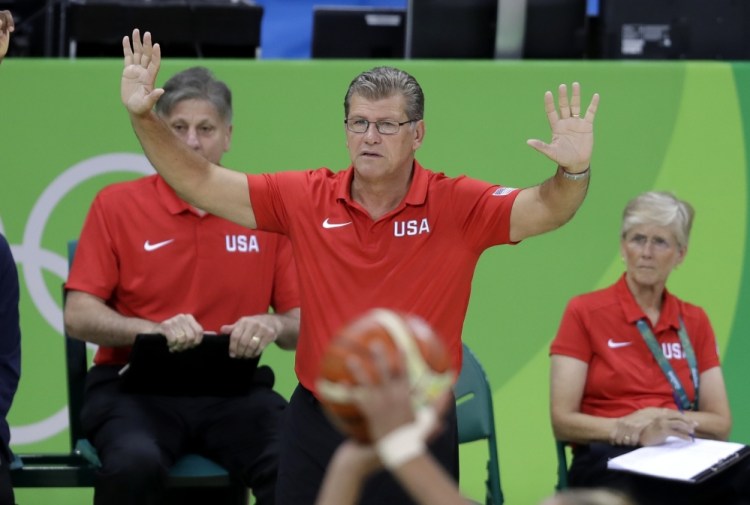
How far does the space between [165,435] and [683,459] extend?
1.76 m

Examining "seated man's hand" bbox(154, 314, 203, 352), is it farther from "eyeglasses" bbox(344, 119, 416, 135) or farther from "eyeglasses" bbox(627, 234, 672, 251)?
"eyeglasses" bbox(627, 234, 672, 251)

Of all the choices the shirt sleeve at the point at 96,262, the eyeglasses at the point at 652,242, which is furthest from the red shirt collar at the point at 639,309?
the shirt sleeve at the point at 96,262

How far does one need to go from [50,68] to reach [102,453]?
199cm

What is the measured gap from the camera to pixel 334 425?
3689mm

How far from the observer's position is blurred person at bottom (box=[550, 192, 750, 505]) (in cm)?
477

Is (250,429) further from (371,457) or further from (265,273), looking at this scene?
(371,457)

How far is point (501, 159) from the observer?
5824 millimetres

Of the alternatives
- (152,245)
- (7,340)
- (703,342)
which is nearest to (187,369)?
(152,245)

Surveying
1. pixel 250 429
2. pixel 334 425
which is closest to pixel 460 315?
pixel 334 425

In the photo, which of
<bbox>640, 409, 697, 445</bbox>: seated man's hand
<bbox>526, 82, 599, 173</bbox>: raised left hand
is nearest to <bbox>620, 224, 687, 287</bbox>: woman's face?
<bbox>640, 409, 697, 445</bbox>: seated man's hand

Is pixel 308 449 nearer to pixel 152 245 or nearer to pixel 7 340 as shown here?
pixel 7 340

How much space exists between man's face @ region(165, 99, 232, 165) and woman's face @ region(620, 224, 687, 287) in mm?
1609

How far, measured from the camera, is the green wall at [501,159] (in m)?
5.78

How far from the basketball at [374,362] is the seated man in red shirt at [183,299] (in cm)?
270
